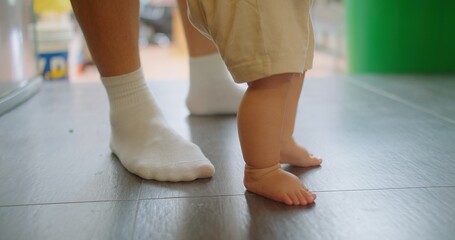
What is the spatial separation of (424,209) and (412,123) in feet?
1.78

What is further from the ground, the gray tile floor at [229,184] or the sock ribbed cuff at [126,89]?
the sock ribbed cuff at [126,89]

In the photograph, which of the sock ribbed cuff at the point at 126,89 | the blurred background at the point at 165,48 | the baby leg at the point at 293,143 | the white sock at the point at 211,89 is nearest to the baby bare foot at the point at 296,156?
the baby leg at the point at 293,143

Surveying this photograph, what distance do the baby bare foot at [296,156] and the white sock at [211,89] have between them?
0.45 m

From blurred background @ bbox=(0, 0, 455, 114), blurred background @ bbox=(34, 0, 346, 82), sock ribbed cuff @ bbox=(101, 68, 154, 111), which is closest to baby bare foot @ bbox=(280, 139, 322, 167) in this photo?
sock ribbed cuff @ bbox=(101, 68, 154, 111)

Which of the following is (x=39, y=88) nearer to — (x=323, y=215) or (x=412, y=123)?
(x=412, y=123)

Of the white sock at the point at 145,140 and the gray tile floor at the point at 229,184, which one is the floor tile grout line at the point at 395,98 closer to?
the gray tile floor at the point at 229,184

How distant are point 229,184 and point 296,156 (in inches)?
5.5

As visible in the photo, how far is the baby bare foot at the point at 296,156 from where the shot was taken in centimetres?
86

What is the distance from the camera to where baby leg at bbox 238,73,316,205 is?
27.9 inches

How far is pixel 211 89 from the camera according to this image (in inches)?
51.6

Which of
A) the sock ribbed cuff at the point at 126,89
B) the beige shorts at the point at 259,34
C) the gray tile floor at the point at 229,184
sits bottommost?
the gray tile floor at the point at 229,184

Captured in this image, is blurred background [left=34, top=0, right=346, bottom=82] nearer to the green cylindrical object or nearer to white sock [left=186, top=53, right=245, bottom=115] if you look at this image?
the green cylindrical object

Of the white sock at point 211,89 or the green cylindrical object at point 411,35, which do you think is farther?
the green cylindrical object at point 411,35

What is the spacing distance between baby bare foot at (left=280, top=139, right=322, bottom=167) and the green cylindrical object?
1367mm
